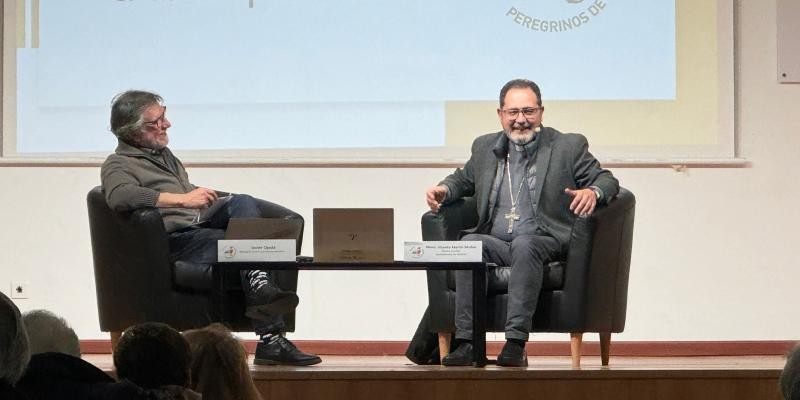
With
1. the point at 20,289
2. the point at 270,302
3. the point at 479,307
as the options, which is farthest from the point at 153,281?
the point at 20,289

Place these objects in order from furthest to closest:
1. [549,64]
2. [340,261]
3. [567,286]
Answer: [549,64] < [567,286] < [340,261]

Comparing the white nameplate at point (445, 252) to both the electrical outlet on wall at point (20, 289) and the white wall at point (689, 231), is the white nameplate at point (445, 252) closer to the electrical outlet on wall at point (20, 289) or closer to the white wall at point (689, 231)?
the white wall at point (689, 231)

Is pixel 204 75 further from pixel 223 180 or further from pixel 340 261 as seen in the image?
pixel 340 261

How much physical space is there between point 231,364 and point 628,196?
241cm

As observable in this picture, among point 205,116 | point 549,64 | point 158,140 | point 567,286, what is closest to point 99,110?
point 205,116

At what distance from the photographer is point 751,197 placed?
20.6ft

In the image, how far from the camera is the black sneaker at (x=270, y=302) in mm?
4592

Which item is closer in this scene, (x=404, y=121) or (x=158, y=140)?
(x=158, y=140)

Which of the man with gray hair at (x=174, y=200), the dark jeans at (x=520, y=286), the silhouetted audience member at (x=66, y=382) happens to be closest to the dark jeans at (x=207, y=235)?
the man with gray hair at (x=174, y=200)

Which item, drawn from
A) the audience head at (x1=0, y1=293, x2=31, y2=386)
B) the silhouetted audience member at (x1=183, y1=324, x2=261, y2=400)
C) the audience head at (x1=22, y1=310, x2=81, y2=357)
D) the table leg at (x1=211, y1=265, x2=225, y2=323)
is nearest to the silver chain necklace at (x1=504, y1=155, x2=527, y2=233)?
the table leg at (x1=211, y1=265, x2=225, y2=323)

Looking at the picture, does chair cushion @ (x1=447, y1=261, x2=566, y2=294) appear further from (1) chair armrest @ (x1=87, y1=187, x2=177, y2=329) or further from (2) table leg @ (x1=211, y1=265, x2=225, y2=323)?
(1) chair armrest @ (x1=87, y1=187, x2=177, y2=329)

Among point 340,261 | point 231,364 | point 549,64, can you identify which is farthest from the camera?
point 549,64

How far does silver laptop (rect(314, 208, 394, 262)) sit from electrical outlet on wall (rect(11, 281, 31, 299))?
2522mm

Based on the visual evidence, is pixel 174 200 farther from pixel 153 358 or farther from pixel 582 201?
pixel 153 358
